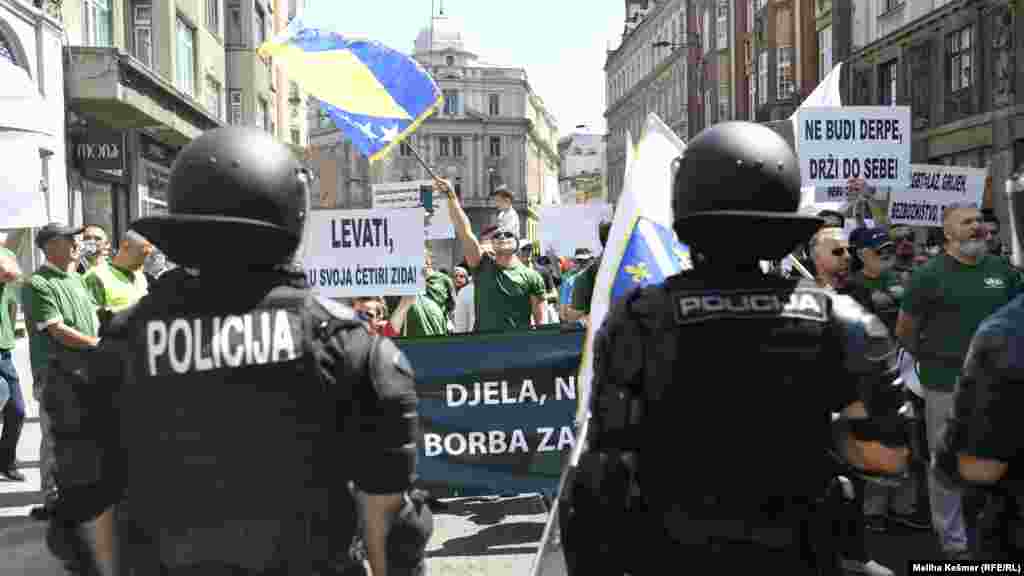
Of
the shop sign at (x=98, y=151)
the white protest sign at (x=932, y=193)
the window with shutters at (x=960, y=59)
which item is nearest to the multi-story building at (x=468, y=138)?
the window with shutters at (x=960, y=59)

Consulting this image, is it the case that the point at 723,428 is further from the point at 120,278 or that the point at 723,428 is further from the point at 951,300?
the point at 120,278

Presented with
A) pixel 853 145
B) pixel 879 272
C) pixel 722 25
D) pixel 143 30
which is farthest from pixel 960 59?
pixel 722 25

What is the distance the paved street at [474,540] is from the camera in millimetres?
5727

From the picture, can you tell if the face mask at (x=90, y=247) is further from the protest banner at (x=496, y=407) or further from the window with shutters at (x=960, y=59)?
the window with shutters at (x=960, y=59)

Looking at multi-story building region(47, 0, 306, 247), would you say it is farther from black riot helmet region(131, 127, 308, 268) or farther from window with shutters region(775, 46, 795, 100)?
window with shutters region(775, 46, 795, 100)

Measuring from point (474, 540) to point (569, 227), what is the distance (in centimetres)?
978

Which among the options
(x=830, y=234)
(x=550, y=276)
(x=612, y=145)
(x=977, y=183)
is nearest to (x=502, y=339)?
(x=830, y=234)

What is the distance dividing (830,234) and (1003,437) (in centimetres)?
404

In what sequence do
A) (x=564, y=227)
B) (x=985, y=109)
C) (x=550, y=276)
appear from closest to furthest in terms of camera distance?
(x=550, y=276)
(x=564, y=227)
(x=985, y=109)

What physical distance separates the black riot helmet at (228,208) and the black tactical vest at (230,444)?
→ 0.14m

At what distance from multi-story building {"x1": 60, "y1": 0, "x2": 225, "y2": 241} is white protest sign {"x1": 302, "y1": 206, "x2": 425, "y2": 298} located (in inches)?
408

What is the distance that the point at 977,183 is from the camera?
1089 centimetres

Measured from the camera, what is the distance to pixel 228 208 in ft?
7.55

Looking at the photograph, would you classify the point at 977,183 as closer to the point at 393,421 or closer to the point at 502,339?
the point at 502,339
